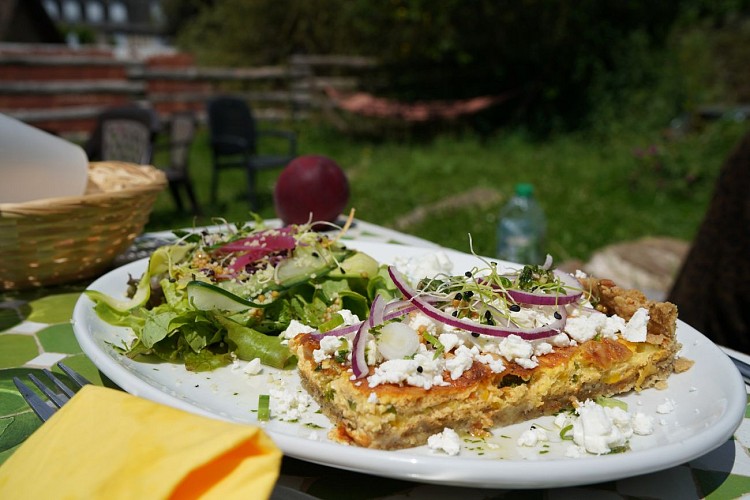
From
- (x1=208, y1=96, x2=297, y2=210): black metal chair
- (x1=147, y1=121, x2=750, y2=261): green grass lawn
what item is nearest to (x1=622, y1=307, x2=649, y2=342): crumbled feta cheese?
(x1=147, y1=121, x2=750, y2=261): green grass lawn

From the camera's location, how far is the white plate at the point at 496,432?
992 mm

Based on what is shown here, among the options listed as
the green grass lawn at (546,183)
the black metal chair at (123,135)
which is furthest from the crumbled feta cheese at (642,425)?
the black metal chair at (123,135)

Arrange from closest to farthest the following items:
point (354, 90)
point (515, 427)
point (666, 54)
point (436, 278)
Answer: point (515, 427)
point (436, 278)
point (666, 54)
point (354, 90)

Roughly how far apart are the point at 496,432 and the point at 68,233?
1.41 m

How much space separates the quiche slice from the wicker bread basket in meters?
0.89

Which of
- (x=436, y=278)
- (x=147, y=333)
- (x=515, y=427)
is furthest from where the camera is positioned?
(x=436, y=278)

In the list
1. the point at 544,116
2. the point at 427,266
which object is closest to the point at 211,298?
the point at 427,266

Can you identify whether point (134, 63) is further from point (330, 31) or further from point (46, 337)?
point (46, 337)

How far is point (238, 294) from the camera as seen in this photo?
174 centimetres

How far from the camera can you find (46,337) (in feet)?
5.85

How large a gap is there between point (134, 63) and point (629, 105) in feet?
32.5

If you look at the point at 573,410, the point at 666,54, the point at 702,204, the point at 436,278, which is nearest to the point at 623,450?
the point at 573,410

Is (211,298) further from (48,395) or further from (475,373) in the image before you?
(475,373)

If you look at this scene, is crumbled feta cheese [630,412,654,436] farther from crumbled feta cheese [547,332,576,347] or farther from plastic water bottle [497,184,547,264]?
plastic water bottle [497,184,547,264]
